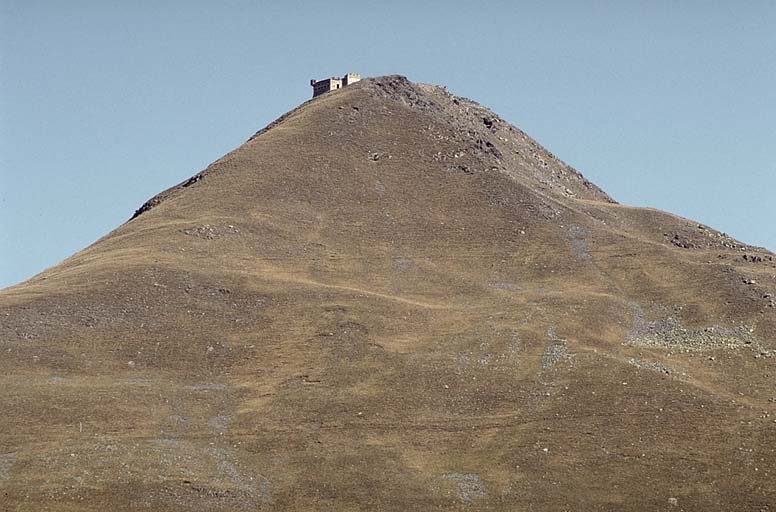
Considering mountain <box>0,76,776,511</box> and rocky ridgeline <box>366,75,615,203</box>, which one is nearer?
mountain <box>0,76,776,511</box>

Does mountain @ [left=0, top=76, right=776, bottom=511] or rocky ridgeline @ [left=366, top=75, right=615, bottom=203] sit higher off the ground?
rocky ridgeline @ [left=366, top=75, right=615, bottom=203]

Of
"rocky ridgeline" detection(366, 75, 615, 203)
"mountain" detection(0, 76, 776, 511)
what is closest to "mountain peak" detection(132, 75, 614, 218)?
Answer: "rocky ridgeline" detection(366, 75, 615, 203)

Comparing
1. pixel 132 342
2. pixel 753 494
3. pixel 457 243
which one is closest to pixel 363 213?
pixel 457 243

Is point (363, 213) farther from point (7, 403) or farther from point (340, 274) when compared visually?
point (7, 403)

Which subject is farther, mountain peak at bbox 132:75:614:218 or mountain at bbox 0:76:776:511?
mountain peak at bbox 132:75:614:218

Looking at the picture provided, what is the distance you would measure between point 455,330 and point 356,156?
1745 inches

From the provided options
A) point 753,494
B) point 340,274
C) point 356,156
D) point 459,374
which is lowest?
point 753,494

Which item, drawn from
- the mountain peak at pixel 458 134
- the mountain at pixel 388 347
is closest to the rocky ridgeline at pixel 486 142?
the mountain peak at pixel 458 134

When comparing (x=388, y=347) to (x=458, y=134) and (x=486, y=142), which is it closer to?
(x=458, y=134)

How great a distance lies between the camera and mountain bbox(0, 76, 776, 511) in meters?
99.7

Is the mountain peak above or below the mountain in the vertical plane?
above

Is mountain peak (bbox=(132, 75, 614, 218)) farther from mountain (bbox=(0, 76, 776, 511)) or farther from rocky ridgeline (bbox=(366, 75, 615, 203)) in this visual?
mountain (bbox=(0, 76, 776, 511))

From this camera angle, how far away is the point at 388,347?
4769 inches

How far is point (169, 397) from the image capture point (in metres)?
112
